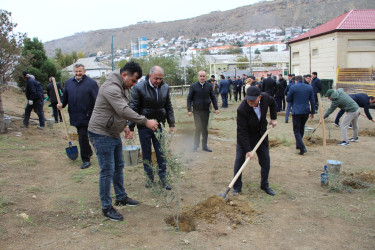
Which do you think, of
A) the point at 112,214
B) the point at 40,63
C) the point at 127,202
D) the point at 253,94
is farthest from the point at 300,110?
the point at 40,63

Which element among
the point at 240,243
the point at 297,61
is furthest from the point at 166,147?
the point at 297,61

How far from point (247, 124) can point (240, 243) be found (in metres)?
1.85

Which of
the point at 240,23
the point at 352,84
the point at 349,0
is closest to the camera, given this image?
the point at 352,84

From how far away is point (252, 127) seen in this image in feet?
15.7

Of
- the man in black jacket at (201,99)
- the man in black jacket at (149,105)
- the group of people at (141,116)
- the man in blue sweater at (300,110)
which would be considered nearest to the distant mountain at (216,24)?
the man in blue sweater at (300,110)

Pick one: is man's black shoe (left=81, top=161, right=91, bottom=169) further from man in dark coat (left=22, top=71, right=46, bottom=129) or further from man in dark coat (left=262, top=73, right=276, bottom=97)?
man in dark coat (left=262, top=73, right=276, bottom=97)

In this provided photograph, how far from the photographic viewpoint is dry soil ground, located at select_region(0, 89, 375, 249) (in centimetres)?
352

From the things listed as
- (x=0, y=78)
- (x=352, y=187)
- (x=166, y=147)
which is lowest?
(x=352, y=187)

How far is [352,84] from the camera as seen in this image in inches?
790

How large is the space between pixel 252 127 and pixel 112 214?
2.35 meters

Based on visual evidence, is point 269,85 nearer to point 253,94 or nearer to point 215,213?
point 253,94

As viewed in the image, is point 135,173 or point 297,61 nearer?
point 135,173

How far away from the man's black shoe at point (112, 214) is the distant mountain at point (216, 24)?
11873cm

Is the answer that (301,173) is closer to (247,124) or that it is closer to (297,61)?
(247,124)
